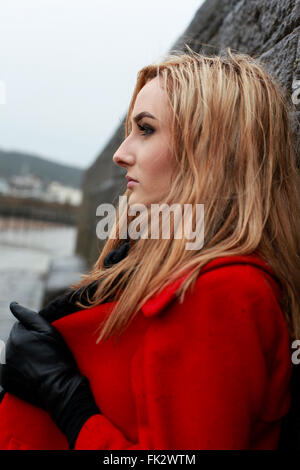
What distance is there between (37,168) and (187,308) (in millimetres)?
85280

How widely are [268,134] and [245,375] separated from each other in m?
0.65

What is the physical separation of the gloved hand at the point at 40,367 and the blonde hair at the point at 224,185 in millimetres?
130

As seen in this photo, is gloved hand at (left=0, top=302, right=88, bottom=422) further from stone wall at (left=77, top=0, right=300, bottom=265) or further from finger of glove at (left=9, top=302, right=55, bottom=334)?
stone wall at (left=77, top=0, right=300, bottom=265)

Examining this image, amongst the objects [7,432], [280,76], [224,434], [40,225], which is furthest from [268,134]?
[40,225]

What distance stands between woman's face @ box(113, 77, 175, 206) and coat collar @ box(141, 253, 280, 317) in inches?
12.5

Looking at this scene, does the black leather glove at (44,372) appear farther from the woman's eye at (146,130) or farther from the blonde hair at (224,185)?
the woman's eye at (146,130)

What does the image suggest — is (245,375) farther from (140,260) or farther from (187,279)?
(140,260)

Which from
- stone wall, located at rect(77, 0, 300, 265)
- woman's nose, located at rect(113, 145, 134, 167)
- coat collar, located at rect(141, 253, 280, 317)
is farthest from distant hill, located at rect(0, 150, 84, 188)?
coat collar, located at rect(141, 253, 280, 317)

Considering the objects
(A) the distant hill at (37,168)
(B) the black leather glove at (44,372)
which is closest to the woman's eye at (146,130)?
(B) the black leather glove at (44,372)

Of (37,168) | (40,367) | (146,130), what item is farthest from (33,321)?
(37,168)

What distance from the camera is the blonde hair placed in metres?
1.12

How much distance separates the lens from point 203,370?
3.08 ft

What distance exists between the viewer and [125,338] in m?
1.14
